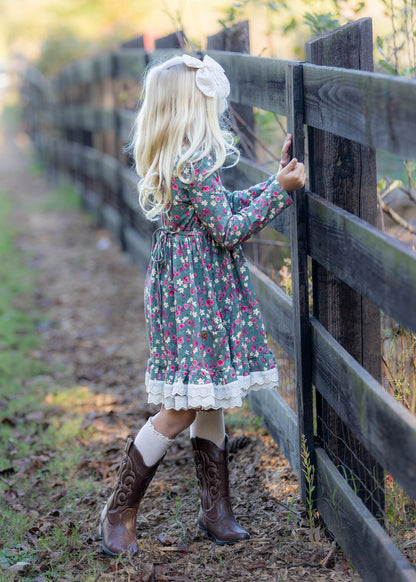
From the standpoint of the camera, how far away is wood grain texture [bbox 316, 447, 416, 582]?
2.12m

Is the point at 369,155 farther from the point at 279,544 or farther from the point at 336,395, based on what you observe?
the point at 279,544

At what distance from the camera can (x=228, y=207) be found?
2578mm

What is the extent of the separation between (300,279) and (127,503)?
1056 mm

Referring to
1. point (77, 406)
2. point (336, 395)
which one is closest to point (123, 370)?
point (77, 406)

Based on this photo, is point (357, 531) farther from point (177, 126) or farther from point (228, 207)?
point (177, 126)

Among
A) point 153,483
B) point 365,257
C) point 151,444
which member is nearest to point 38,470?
point 153,483

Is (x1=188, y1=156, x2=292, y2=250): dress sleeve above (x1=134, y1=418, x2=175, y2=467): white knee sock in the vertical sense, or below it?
above

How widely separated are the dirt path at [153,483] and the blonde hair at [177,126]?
4.27ft

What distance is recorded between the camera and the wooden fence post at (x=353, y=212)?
7.76ft

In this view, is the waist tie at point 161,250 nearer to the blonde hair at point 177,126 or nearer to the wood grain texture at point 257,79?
the blonde hair at point 177,126

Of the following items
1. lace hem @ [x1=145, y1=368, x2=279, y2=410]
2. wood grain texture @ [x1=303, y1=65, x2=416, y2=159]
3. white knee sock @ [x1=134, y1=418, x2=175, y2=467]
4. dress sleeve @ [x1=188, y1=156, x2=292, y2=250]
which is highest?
wood grain texture @ [x1=303, y1=65, x2=416, y2=159]

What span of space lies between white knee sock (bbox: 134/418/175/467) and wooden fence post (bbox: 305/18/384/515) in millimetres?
596

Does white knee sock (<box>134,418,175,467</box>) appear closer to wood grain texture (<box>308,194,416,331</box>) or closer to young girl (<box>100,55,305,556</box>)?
young girl (<box>100,55,305,556</box>)

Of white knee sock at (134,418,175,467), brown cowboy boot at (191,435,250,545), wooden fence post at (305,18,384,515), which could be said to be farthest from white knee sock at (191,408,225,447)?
wooden fence post at (305,18,384,515)
